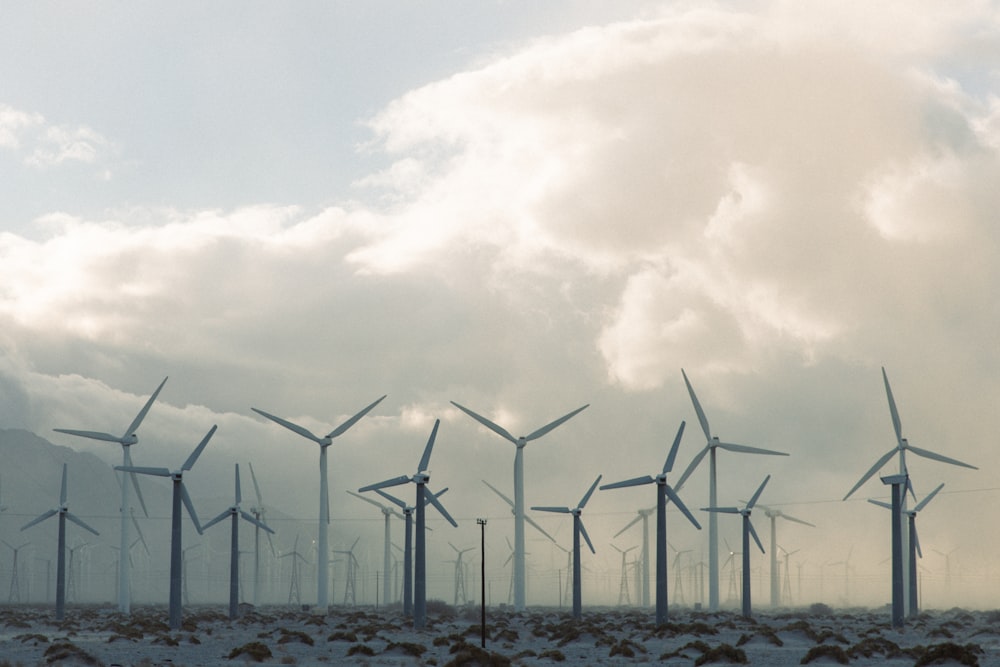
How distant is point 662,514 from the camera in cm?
10381

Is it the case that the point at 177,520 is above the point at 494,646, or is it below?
above

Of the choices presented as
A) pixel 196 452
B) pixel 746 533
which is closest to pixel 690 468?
pixel 746 533

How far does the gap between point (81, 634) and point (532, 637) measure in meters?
37.6

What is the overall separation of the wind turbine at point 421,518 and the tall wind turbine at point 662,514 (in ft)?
56.1

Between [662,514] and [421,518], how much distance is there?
72.5 ft

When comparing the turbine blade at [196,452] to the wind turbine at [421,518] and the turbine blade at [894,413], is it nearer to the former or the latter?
the wind turbine at [421,518]

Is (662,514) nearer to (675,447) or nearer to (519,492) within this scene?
(675,447)

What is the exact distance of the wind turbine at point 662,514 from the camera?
9950cm

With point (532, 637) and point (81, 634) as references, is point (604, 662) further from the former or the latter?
point (81, 634)

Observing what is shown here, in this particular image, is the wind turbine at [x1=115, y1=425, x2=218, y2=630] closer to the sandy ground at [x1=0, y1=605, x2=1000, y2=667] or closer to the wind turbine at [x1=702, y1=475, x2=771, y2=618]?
the sandy ground at [x1=0, y1=605, x2=1000, y2=667]

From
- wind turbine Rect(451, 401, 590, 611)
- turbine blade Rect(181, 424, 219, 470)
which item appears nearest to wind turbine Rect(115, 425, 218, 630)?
turbine blade Rect(181, 424, 219, 470)

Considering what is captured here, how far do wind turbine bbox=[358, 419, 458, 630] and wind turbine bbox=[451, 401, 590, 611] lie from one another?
25.5m

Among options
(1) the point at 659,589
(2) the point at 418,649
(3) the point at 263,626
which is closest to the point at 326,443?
(3) the point at 263,626

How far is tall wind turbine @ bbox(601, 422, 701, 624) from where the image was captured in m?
99.5
